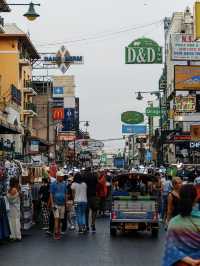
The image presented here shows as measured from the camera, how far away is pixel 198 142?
1927 inches

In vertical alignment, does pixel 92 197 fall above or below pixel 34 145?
below

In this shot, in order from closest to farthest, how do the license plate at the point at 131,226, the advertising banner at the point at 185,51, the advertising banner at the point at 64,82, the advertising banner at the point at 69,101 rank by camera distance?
the license plate at the point at 131,226 → the advertising banner at the point at 185,51 → the advertising banner at the point at 64,82 → the advertising banner at the point at 69,101

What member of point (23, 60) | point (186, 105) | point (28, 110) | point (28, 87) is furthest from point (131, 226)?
point (28, 87)

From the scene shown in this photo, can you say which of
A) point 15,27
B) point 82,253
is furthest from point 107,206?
point 15,27

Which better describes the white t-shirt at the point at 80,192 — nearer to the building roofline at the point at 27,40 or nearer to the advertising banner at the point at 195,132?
the advertising banner at the point at 195,132

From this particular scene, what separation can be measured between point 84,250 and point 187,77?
96.9 feet

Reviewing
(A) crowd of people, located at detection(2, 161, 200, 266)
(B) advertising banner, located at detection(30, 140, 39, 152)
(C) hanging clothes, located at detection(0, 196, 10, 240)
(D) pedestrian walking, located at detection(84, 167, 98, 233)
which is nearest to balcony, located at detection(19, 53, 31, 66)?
(B) advertising banner, located at detection(30, 140, 39, 152)

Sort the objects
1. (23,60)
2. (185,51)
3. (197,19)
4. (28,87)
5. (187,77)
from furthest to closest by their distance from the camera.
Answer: (28,87), (23,60), (187,77), (185,51), (197,19)

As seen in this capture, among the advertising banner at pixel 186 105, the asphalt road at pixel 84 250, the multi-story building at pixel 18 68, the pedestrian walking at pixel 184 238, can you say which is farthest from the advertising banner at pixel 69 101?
the pedestrian walking at pixel 184 238

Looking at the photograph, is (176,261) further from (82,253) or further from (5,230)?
(5,230)

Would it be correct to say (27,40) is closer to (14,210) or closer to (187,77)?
(187,77)

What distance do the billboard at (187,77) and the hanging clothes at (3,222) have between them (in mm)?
27445

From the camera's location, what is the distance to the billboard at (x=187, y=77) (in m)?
45.2

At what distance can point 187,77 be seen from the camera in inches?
1794
